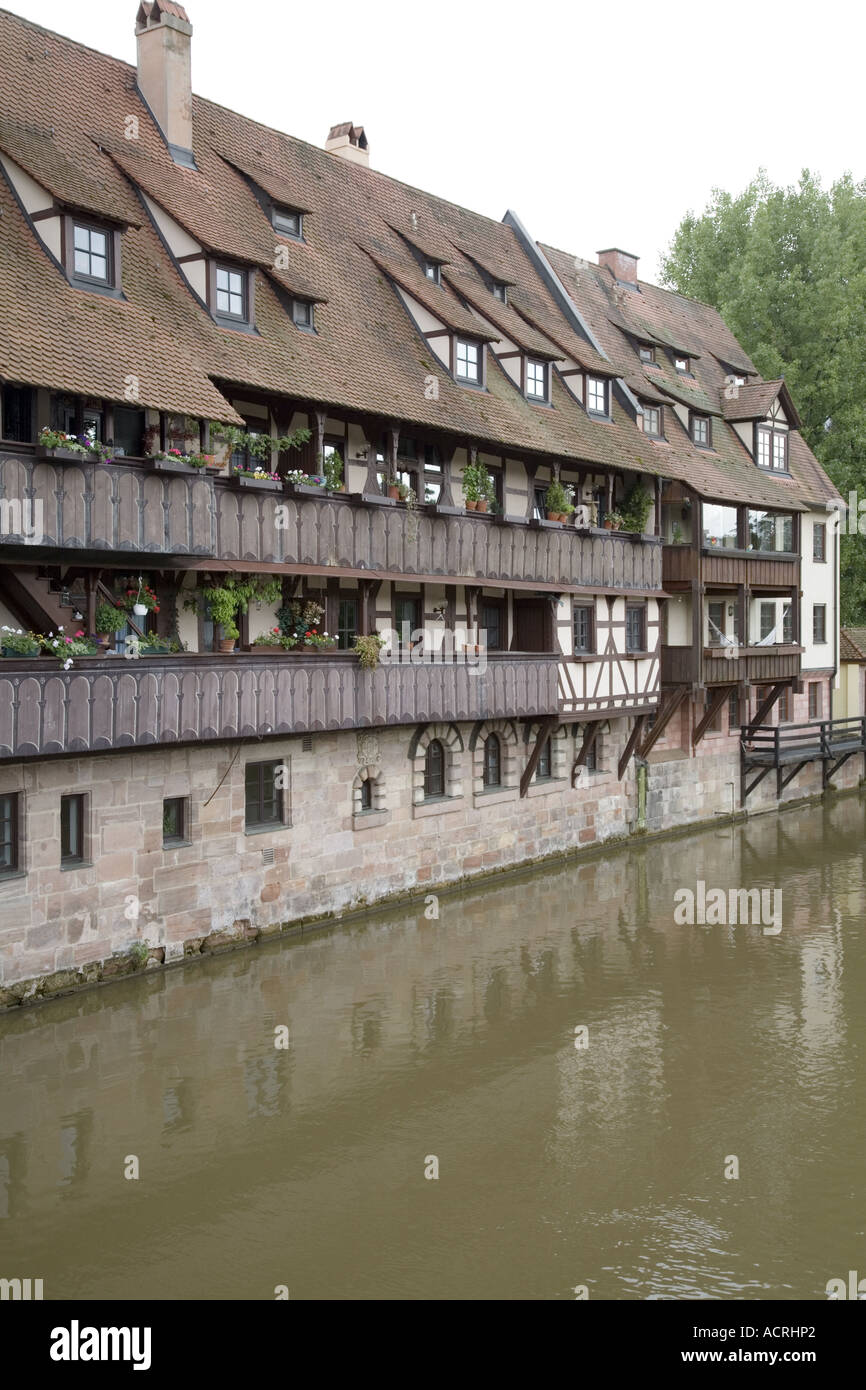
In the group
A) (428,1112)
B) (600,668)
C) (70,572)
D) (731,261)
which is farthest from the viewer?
(731,261)

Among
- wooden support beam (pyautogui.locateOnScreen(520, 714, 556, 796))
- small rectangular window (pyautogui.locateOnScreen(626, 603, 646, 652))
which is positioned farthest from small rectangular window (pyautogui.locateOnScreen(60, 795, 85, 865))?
small rectangular window (pyautogui.locateOnScreen(626, 603, 646, 652))

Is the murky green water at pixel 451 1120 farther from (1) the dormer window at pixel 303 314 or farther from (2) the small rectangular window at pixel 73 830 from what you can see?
(1) the dormer window at pixel 303 314

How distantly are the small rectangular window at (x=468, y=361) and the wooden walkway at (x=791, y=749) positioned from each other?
12.4 meters

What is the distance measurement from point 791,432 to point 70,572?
82.6 ft

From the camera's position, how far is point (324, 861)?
1881 centimetres

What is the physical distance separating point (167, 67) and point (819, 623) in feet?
74.4

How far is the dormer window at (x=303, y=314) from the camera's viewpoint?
19141 millimetres

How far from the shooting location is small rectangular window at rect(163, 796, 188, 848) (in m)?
16.5

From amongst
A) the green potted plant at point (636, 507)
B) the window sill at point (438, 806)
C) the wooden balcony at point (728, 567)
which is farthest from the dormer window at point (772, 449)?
the window sill at point (438, 806)

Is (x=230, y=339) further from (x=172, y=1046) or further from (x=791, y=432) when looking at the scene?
(x=791, y=432)

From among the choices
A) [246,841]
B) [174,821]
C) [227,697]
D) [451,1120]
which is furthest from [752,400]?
[451,1120]

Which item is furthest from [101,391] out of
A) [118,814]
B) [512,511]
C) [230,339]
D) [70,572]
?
[512,511]

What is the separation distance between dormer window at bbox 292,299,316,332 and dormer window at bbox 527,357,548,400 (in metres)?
5.54

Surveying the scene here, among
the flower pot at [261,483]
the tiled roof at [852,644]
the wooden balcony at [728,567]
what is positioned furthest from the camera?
the tiled roof at [852,644]
